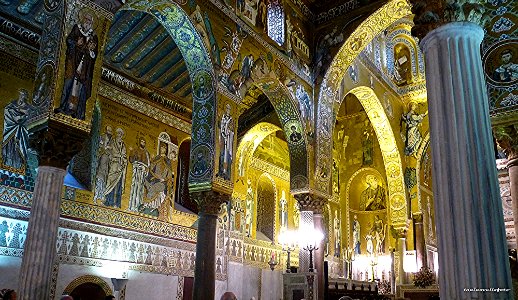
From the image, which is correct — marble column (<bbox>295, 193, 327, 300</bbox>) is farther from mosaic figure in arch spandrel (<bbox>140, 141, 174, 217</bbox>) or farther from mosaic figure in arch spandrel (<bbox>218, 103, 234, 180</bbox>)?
mosaic figure in arch spandrel (<bbox>140, 141, 174, 217</bbox>)

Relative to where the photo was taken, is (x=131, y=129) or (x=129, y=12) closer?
(x=129, y=12)

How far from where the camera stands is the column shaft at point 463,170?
3959 millimetres

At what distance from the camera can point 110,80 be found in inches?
478

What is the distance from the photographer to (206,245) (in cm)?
883

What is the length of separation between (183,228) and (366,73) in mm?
8013

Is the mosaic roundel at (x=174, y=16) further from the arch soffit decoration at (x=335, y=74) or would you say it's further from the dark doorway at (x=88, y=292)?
the dark doorway at (x=88, y=292)

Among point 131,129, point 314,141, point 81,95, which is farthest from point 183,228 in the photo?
point 81,95

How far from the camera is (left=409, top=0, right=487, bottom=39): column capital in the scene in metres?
4.76

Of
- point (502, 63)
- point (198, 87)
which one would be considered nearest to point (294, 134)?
point (198, 87)

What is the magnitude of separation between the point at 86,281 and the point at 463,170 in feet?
29.3

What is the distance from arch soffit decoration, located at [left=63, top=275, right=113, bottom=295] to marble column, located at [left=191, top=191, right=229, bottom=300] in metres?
3.37

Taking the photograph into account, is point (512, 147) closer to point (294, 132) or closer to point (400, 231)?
point (294, 132)

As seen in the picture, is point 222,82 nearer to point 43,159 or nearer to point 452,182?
point 43,159

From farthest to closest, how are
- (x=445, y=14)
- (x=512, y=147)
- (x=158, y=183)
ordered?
(x=158, y=183) < (x=512, y=147) < (x=445, y=14)
